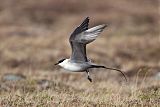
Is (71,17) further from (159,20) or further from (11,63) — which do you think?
(11,63)

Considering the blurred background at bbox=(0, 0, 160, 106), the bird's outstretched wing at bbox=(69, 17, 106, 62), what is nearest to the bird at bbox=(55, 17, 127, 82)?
the bird's outstretched wing at bbox=(69, 17, 106, 62)

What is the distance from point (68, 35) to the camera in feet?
96.6

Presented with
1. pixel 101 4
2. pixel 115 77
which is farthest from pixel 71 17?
pixel 115 77

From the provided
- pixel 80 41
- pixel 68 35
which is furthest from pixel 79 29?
pixel 68 35

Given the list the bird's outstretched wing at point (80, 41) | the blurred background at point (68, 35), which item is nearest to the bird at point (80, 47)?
the bird's outstretched wing at point (80, 41)

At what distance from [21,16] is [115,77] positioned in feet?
74.2

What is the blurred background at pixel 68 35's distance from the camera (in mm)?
17281

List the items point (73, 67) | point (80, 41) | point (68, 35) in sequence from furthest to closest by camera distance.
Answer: point (68, 35) → point (80, 41) → point (73, 67)

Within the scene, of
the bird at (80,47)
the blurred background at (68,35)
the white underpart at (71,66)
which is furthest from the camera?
the blurred background at (68,35)

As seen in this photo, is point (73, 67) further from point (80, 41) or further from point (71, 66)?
point (80, 41)

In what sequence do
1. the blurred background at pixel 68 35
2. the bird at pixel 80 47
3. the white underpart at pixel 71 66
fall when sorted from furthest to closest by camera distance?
1. the blurred background at pixel 68 35
2. the bird at pixel 80 47
3. the white underpart at pixel 71 66

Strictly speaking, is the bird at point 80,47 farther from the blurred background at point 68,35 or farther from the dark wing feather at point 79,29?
the blurred background at point 68,35

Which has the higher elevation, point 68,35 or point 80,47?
point 68,35

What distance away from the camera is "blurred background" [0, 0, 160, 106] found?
1728 cm
